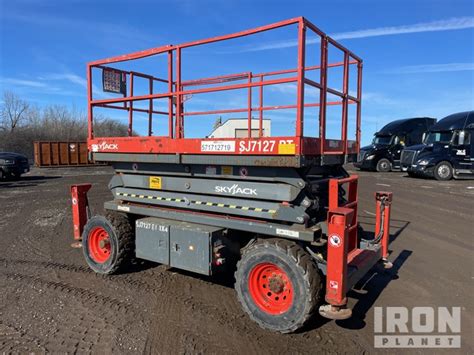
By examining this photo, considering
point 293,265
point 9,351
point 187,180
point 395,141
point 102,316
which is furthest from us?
point 395,141

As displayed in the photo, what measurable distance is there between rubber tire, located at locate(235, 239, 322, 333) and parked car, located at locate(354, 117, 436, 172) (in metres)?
22.3

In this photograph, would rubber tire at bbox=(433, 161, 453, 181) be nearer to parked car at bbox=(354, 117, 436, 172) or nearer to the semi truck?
parked car at bbox=(354, 117, 436, 172)

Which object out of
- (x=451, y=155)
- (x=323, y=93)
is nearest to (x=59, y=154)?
(x=451, y=155)

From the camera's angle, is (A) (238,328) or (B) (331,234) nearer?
(B) (331,234)

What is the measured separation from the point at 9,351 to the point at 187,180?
8.32 ft

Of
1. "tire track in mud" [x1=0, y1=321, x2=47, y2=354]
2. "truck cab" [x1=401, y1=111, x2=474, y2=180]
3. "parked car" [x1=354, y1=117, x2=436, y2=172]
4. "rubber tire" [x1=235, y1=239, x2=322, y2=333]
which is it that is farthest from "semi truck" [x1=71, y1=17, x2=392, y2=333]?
"parked car" [x1=354, y1=117, x2=436, y2=172]

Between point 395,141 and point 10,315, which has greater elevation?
point 395,141

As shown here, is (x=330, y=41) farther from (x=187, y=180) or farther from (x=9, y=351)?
(x=9, y=351)

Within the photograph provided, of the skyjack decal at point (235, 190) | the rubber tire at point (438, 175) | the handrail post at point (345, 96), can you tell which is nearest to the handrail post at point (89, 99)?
the skyjack decal at point (235, 190)

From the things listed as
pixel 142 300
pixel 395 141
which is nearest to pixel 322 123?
pixel 142 300

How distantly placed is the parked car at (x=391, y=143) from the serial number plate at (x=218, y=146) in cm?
2210

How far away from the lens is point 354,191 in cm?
500

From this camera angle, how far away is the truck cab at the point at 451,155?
19.5m

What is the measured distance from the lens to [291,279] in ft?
12.7
